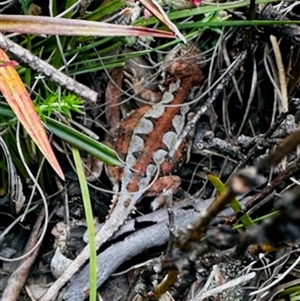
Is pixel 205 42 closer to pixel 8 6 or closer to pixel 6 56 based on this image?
pixel 8 6

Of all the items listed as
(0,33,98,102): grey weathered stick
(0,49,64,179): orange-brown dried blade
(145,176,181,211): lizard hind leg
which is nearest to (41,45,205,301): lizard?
(145,176,181,211): lizard hind leg

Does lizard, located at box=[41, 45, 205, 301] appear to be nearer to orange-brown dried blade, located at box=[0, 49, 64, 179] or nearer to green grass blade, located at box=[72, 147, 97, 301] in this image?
green grass blade, located at box=[72, 147, 97, 301]

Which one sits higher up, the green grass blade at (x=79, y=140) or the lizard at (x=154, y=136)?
the green grass blade at (x=79, y=140)

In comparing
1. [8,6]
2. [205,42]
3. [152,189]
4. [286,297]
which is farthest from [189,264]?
[205,42]

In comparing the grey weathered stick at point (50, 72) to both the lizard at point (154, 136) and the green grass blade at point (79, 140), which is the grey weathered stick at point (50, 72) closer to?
the green grass blade at point (79, 140)

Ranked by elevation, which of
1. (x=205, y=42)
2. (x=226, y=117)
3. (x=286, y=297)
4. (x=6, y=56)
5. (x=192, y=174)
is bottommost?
(x=286, y=297)

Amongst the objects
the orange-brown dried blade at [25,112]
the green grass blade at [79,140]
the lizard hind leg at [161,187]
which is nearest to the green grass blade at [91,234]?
the green grass blade at [79,140]

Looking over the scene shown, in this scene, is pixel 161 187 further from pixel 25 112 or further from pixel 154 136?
pixel 25 112
